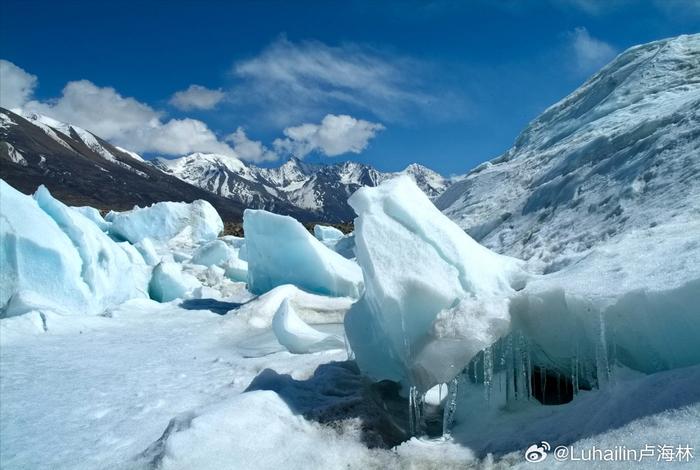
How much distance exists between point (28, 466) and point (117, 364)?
336cm

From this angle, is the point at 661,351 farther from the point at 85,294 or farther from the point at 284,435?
the point at 85,294

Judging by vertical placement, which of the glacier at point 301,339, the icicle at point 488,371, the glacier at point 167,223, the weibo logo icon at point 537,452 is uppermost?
the glacier at point 167,223

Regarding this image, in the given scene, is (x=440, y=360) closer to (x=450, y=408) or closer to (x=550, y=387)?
(x=450, y=408)

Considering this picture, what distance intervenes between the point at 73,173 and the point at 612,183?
542 feet

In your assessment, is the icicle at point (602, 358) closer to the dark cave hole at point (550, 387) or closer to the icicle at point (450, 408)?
the dark cave hole at point (550, 387)

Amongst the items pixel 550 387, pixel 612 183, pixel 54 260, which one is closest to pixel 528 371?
pixel 550 387

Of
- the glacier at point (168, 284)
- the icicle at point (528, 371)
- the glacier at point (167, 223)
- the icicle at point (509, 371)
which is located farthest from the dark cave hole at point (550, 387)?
the glacier at point (167, 223)

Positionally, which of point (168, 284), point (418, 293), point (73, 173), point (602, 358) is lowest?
point (602, 358)

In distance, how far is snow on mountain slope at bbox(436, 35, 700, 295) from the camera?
198 inches

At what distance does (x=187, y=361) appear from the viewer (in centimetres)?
786

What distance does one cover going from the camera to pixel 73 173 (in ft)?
488

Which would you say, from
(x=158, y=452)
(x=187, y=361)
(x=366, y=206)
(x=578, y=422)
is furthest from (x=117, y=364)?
(x=578, y=422)

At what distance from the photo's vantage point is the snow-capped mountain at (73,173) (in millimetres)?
132500

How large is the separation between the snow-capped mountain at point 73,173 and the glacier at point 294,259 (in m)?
123
